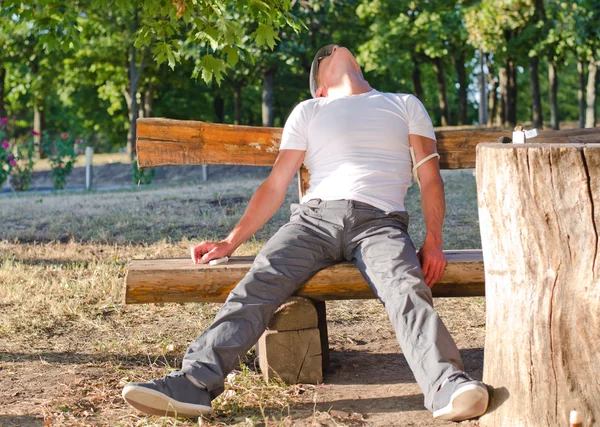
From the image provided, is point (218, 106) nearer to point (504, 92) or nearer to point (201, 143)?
point (504, 92)

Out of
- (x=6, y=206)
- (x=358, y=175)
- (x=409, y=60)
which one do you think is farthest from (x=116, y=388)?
(x=409, y=60)

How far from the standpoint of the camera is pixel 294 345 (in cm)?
378

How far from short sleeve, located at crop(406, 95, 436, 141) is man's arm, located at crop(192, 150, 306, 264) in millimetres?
533

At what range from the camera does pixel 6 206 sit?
35.8 feet

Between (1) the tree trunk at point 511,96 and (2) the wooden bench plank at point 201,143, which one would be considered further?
(1) the tree trunk at point 511,96

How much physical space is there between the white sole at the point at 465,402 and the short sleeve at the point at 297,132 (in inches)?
59.5

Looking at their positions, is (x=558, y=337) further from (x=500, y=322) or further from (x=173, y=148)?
(x=173, y=148)

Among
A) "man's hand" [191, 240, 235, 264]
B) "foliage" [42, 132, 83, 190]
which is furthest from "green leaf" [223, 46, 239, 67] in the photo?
"foliage" [42, 132, 83, 190]

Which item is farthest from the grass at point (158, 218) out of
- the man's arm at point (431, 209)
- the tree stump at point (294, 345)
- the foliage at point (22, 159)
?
the foliage at point (22, 159)

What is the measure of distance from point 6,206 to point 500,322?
904cm

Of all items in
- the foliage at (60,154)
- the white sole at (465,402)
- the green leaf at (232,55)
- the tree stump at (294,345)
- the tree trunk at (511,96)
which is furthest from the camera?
the tree trunk at (511,96)

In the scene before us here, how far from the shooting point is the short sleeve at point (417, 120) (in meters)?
3.94

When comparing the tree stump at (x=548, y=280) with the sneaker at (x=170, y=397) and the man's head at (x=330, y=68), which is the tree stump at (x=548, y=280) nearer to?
the sneaker at (x=170, y=397)

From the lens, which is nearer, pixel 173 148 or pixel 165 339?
pixel 173 148
